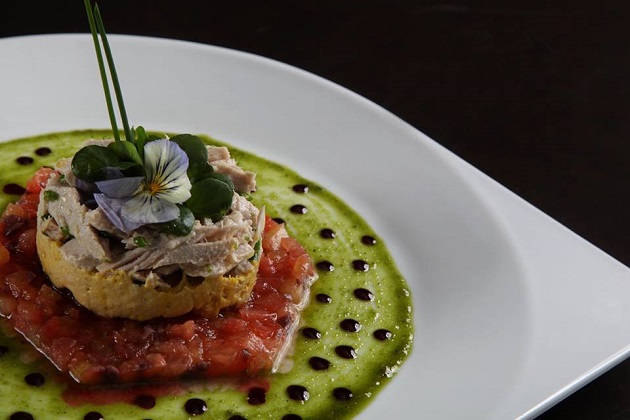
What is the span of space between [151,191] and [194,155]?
1.40 ft

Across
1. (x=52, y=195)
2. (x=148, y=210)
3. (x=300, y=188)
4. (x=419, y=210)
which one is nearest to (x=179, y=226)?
(x=148, y=210)

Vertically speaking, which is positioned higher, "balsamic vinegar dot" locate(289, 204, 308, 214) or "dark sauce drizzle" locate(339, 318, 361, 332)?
"balsamic vinegar dot" locate(289, 204, 308, 214)

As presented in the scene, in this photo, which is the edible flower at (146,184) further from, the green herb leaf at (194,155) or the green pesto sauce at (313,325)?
the green pesto sauce at (313,325)

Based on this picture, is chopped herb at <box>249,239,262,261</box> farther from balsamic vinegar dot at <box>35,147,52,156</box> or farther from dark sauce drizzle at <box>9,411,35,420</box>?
balsamic vinegar dot at <box>35,147,52,156</box>

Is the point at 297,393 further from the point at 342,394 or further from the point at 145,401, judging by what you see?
the point at 145,401

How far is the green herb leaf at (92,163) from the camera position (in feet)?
18.8

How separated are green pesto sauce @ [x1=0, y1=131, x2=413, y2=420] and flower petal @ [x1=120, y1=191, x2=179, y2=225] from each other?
1.01 metres

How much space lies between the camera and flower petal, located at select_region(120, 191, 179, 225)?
5547 millimetres

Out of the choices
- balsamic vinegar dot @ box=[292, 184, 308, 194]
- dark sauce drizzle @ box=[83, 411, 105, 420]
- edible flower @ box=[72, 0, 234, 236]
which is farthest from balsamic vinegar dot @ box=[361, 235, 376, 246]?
dark sauce drizzle @ box=[83, 411, 105, 420]

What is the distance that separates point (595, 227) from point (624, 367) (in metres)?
1.68

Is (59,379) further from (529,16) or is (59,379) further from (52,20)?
(529,16)

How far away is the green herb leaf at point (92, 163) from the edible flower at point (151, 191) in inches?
3.0

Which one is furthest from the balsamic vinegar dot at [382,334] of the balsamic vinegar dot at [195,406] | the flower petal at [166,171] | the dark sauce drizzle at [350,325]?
the flower petal at [166,171]

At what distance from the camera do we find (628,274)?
21.4ft
